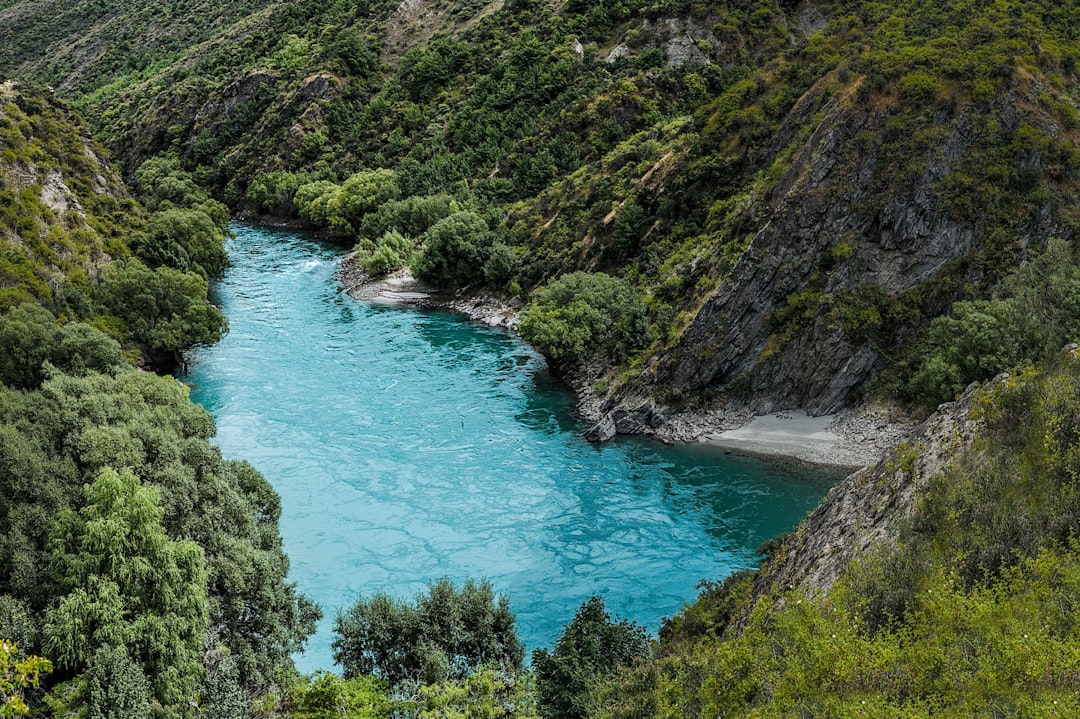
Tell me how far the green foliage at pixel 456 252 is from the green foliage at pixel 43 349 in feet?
130

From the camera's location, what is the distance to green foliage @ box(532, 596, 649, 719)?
27.3 metres

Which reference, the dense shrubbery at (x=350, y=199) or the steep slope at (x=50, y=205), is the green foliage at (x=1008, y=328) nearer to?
the steep slope at (x=50, y=205)

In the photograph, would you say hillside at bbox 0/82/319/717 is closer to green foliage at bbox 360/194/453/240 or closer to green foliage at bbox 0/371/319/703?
green foliage at bbox 0/371/319/703

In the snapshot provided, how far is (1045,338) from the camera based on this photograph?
159 feet

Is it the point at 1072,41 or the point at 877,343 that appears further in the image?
the point at 1072,41

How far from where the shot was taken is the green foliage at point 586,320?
212 ft

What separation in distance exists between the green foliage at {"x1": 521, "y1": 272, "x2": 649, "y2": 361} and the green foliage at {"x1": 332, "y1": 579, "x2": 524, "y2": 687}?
113ft

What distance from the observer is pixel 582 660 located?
28.7m

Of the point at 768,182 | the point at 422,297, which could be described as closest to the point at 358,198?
the point at 422,297

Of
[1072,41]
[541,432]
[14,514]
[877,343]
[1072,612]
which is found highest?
[1072,41]

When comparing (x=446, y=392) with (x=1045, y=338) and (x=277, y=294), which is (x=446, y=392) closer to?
(x=277, y=294)

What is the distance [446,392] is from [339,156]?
74.8m

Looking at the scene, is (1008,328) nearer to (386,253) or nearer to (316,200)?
(386,253)

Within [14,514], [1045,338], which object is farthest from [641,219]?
[14,514]
